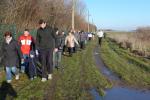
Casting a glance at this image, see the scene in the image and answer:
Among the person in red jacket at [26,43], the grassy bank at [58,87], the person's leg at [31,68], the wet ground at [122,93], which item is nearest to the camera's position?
the grassy bank at [58,87]

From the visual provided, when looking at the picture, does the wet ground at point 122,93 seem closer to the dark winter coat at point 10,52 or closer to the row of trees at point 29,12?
the dark winter coat at point 10,52

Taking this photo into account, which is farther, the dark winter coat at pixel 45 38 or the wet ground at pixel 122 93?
the dark winter coat at pixel 45 38

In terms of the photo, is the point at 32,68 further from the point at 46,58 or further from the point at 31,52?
the point at 46,58

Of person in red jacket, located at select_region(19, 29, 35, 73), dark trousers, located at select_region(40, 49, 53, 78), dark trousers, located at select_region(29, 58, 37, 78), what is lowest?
dark trousers, located at select_region(29, 58, 37, 78)

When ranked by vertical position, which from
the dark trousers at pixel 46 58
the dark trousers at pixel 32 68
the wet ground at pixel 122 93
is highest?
the dark trousers at pixel 46 58

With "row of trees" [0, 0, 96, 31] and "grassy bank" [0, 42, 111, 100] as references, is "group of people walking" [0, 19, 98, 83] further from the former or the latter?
"row of trees" [0, 0, 96, 31]

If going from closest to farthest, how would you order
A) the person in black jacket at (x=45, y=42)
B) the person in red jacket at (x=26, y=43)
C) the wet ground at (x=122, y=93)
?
the wet ground at (x=122, y=93), the person in black jacket at (x=45, y=42), the person in red jacket at (x=26, y=43)

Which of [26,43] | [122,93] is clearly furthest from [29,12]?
[122,93]

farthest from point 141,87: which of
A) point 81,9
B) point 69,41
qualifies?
point 81,9

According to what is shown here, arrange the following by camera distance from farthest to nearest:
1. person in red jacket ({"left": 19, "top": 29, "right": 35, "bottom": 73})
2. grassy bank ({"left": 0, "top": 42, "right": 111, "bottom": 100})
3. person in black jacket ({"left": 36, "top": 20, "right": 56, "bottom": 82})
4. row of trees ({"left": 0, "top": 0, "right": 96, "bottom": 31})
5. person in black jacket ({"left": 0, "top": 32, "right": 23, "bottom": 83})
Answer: row of trees ({"left": 0, "top": 0, "right": 96, "bottom": 31})
person in red jacket ({"left": 19, "top": 29, "right": 35, "bottom": 73})
person in black jacket ({"left": 36, "top": 20, "right": 56, "bottom": 82})
person in black jacket ({"left": 0, "top": 32, "right": 23, "bottom": 83})
grassy bank ({"left": 0, "top": 42, "right": 111, "bottom": 100})

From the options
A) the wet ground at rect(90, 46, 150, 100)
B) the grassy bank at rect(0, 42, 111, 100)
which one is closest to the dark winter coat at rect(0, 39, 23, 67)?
the grassy bank at rect(0, 42, 111, 100)

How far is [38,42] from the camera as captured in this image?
13008mm

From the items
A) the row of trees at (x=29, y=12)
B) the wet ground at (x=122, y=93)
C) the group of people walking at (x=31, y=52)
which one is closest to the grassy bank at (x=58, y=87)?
the wet ground at (x=122, y=93)

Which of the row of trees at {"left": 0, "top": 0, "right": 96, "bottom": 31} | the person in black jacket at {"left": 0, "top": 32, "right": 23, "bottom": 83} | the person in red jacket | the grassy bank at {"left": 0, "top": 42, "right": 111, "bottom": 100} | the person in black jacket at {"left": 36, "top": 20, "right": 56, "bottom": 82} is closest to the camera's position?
the grassy bank at {"left": 0, "top": 42, "right": 111, "bottom": 100}
